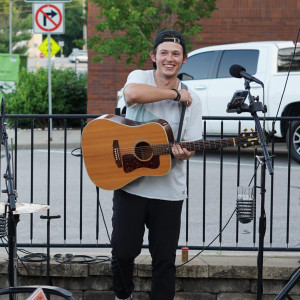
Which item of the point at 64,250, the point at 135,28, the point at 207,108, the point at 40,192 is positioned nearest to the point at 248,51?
the point at 207,108

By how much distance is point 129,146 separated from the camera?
5047mm

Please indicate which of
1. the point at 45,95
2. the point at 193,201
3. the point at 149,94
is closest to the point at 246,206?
the point at 149,94

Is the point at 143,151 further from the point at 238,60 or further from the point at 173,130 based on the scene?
the point at 238,60

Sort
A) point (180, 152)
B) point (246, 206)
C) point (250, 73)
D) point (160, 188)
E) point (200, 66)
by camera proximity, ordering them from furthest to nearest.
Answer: point (200, 66) → point (250, 73) → point (246, 206) → point (160, 188) → point (180, 152)

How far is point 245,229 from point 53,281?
320 centimetres

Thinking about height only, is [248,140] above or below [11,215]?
above

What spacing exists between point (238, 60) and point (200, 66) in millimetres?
692

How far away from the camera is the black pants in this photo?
16.4 feet

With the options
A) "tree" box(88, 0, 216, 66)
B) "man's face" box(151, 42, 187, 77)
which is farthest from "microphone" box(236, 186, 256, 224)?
"tree" box(88, 0, 216, 66)

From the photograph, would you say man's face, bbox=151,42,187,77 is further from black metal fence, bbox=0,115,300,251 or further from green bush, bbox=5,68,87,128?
green bush, bbox=5,68,87,128

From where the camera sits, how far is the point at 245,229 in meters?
8.84

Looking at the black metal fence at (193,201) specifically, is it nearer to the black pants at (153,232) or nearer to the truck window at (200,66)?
the black pants at (153,232)

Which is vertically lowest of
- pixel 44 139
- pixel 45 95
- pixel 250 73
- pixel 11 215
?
pixel 44 139

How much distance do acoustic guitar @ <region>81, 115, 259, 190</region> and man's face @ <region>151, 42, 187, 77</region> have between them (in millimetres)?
299
